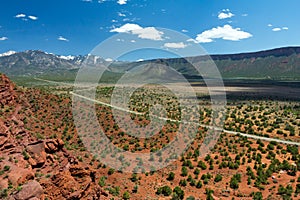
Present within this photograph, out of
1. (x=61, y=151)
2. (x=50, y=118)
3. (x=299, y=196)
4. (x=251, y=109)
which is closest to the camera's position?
(x=61, y=151)

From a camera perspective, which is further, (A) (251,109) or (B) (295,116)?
(A) (251,109)

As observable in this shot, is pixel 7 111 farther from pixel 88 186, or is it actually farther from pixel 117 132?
pixel 88 186

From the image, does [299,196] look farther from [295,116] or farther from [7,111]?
[295,116]

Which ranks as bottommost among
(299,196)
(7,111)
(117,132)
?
(299,196)

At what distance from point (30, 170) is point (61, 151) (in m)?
3.80

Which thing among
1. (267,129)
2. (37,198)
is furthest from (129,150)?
(267,129)

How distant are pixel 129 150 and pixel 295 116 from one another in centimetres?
3927

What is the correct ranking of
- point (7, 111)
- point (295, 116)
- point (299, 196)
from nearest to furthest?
point (299, 196) < point (7, 111) < point (295, 116)

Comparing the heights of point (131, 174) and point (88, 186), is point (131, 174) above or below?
below

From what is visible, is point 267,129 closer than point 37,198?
No

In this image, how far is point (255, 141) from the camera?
38094 millimetres

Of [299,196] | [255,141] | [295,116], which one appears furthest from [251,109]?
[299,196]

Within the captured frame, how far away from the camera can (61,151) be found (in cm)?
2028

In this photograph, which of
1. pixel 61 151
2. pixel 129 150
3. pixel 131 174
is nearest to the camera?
pixel 61 151
